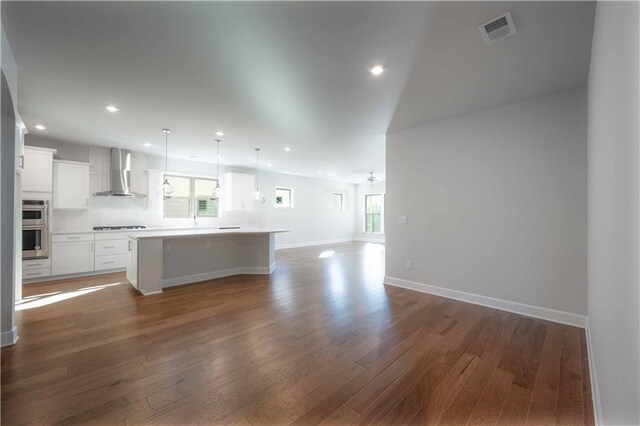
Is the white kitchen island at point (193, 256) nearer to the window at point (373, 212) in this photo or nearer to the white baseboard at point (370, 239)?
the white baseboard at point (370, 239)

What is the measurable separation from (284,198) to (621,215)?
8.68 metres

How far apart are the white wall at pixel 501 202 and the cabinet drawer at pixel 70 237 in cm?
588

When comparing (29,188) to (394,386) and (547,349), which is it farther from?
(547,349)

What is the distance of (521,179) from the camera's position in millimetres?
3234

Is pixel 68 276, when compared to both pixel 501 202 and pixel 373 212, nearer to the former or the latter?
pixel 501 202

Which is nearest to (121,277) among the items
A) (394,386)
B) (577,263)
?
(394,386)

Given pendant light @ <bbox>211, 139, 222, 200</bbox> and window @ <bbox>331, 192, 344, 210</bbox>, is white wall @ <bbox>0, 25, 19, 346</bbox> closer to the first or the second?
pendant light @ <bbox>211, 139, 222, 200</bbox>

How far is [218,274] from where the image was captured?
5.06 meters

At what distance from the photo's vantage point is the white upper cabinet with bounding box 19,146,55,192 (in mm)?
4461

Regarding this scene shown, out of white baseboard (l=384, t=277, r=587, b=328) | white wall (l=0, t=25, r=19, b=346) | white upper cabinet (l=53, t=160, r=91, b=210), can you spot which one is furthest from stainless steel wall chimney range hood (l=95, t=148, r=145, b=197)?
white baseboard (l=384, t=277, r=587, b=328)

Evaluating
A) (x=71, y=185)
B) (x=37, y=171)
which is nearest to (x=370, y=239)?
(x=71, y=185)

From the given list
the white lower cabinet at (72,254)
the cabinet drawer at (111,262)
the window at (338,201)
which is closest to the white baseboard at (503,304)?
the cabinet drawer at (111,262)

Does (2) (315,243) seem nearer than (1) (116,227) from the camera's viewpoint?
No

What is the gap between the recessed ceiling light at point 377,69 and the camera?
2.48 meters
